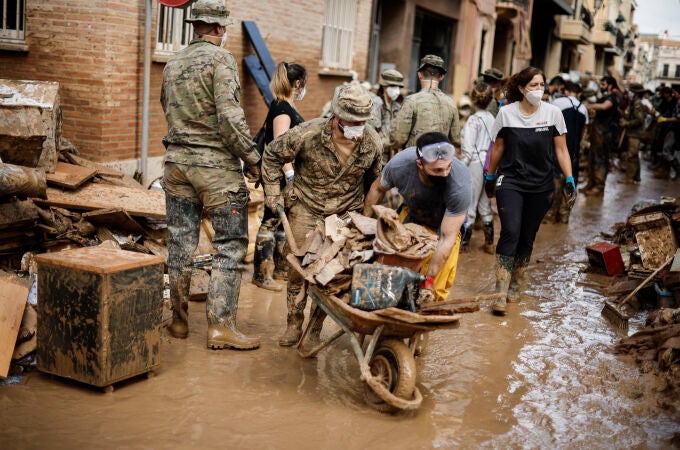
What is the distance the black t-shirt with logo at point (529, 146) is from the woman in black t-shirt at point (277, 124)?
1.86m

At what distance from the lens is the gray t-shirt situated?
16.3 feet

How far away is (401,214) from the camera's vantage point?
562cm

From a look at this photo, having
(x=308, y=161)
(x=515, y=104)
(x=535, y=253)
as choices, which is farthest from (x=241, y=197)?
(x=535, y=253)

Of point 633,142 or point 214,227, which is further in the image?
point 633,142

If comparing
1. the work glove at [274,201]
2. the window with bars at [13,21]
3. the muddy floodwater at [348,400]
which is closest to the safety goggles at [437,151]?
the work glove at [274,201]

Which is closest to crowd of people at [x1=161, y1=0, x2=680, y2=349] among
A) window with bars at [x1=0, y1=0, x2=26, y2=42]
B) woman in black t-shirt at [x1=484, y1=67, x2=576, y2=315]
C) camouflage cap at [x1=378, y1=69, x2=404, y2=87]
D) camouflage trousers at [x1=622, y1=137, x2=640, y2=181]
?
woman in black t-shirt at [x1=484, y1=67, x2=576, y2=315]

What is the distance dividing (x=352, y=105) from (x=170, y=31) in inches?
218

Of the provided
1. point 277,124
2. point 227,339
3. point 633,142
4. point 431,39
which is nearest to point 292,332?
point 227,339

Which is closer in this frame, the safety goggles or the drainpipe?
the safety goggles

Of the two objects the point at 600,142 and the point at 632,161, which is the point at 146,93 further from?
the point at 632,161

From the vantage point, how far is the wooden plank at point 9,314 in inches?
178

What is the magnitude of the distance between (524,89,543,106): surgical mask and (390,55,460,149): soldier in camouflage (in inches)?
62.5

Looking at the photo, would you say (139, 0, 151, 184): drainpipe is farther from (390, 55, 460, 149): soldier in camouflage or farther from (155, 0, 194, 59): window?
(390, 55, 460, 149): soldier in camouflage

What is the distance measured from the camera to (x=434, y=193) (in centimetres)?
513
